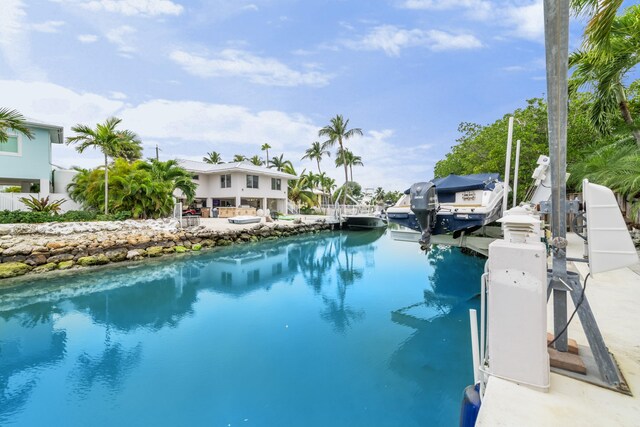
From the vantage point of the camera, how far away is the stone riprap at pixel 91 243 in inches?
400

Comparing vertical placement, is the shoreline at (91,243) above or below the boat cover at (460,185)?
below

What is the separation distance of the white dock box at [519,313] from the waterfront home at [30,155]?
67.4ft

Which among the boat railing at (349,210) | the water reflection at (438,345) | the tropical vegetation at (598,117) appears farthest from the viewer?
the boat railing at (349,210)

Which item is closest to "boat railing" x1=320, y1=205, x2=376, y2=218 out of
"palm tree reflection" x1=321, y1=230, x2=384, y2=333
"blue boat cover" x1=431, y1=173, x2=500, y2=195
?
"palm tree reflection" x1=321, y1=230, x2=384, y2=333

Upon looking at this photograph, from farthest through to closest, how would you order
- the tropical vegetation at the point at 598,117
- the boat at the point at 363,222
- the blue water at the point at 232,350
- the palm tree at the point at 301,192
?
the palm tree at the point at 301,192, the boat at the point at 363,222, the tropical vegetation at the point at 598,117, the blue water at the point at 232,350

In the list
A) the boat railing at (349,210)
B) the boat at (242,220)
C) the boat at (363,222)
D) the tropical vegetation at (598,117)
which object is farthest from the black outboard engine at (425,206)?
the boat railing at (349,210)

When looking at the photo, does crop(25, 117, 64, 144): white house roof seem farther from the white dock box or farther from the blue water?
the white dock box

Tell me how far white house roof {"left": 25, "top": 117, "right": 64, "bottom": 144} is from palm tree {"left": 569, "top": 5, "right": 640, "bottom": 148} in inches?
835

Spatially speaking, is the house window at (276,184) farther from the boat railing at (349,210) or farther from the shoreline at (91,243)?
the shoreline at (91,243)

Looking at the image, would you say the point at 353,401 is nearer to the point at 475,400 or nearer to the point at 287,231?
the point at 475,400

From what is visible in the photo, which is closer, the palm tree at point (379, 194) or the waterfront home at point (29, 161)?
the waterfront home at point (29, 161)

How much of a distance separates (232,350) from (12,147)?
17.5 m

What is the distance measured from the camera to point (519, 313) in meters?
2.14

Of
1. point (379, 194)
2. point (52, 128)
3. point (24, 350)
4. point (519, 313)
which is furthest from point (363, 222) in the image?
point (379, 194)
